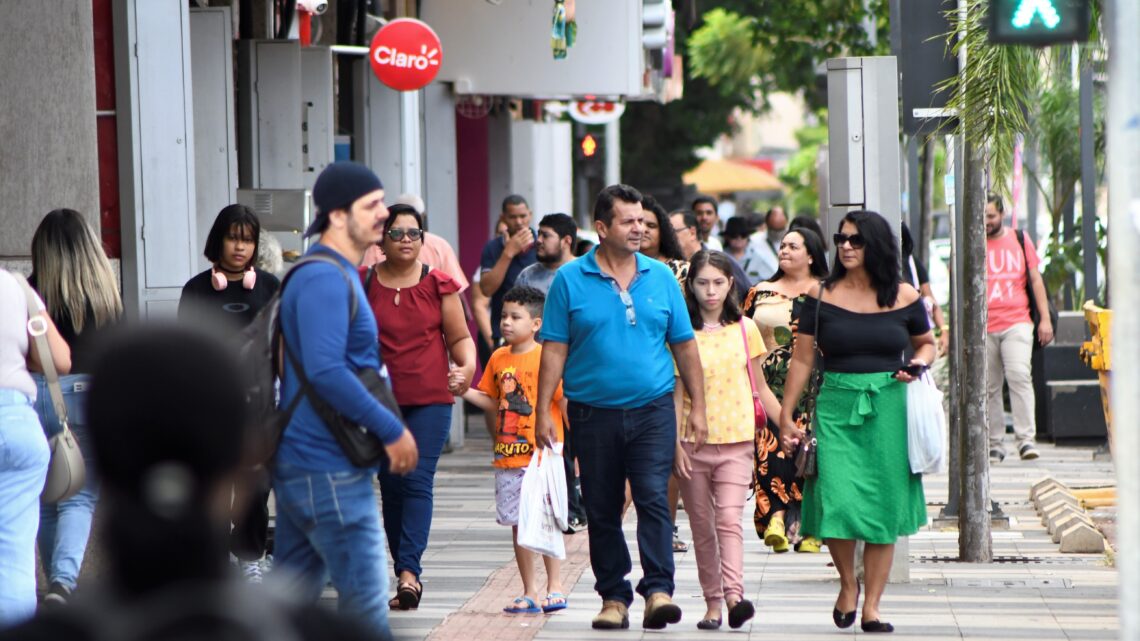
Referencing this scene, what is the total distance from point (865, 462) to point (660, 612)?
103cm

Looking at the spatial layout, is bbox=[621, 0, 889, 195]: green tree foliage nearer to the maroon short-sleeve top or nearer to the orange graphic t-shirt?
the orange graphic t-shirt

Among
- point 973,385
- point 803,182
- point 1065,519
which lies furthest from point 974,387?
point 803,182

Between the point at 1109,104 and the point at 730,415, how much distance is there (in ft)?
12.1

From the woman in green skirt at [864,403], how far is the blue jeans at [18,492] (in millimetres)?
3014

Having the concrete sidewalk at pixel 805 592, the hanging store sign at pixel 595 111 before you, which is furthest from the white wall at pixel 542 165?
the concrete sidewalk at pixel 805 592

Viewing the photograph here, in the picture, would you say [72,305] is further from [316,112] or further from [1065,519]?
[1065,519]

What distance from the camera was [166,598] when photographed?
203 centimetres

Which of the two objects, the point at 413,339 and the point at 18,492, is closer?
the point at 18,492

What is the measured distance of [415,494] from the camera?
312 inches

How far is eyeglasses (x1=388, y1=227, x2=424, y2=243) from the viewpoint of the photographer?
310 inches

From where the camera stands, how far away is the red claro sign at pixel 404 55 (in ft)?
40.8

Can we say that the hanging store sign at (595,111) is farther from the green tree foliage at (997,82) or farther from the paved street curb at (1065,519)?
the green tree foliage at (997,82)

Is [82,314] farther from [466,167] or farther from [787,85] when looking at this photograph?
[787,85]

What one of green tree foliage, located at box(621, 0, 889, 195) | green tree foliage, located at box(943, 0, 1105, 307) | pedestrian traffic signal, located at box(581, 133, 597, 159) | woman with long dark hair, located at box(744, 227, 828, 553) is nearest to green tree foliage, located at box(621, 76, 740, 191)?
green tree foliage, located at box(621, 0, 889, 195)
